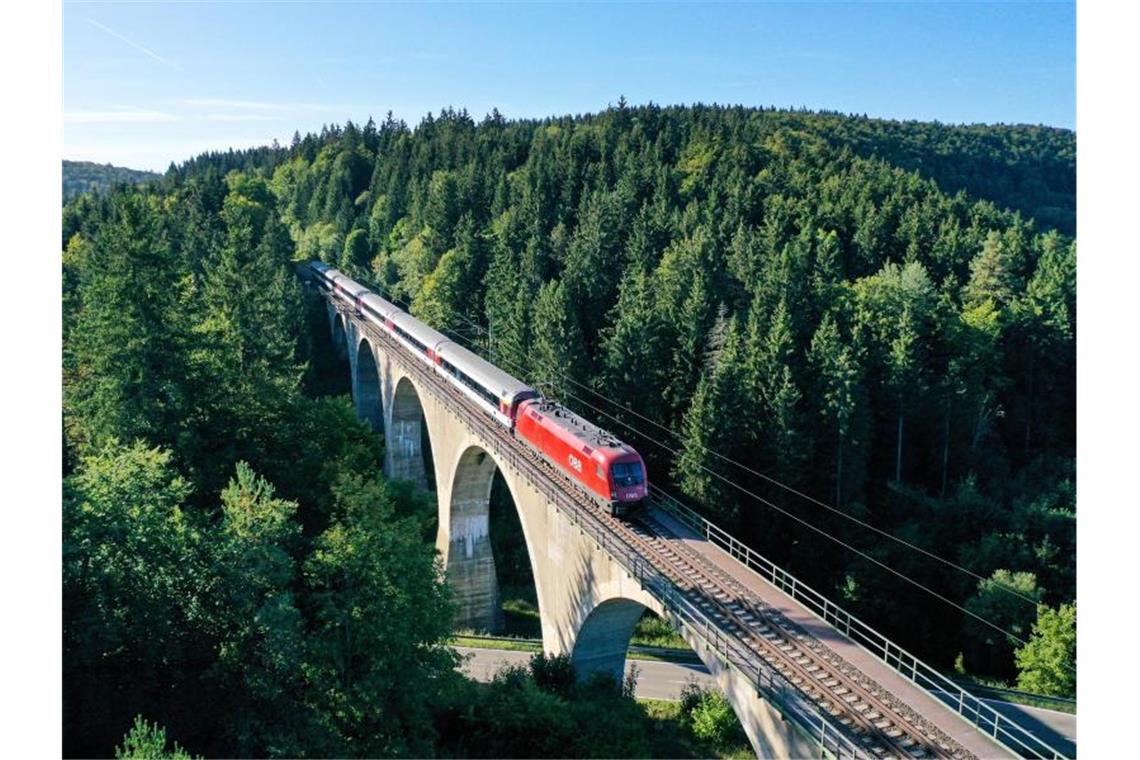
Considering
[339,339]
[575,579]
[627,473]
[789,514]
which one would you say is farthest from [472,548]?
[339,339]

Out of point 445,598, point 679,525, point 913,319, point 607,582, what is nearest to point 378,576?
point 445,598

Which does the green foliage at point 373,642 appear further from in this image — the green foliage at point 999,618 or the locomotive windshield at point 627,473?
the green foliage at point 999,618

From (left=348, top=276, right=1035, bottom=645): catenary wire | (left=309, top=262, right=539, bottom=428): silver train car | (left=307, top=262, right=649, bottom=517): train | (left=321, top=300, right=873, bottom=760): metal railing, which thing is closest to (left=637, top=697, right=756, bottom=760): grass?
(left=321, top=300, right=873, bottom=760): metal railing

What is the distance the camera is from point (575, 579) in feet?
96.0

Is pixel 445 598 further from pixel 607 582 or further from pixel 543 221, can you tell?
pixel 543 221

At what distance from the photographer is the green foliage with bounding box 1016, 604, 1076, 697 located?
33.2 m

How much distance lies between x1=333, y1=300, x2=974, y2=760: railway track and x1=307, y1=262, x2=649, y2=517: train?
1006 millimetres

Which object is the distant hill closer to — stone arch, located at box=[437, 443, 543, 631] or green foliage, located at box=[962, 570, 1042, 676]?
stone arch, located at box=[437, 443, 543, 631]

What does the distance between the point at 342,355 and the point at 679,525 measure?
5733cm

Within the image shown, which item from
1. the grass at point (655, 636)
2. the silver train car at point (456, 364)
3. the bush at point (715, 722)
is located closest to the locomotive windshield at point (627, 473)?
the bush at point (715, 722)

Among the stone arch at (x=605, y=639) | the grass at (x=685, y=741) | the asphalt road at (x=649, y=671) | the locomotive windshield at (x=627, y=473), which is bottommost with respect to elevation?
the asphalt road at (x=649, y=671)

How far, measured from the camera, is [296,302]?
6919 centimetres

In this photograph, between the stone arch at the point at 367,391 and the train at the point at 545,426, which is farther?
the stone arch at the point at 367,391

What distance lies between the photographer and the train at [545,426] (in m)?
28.7
